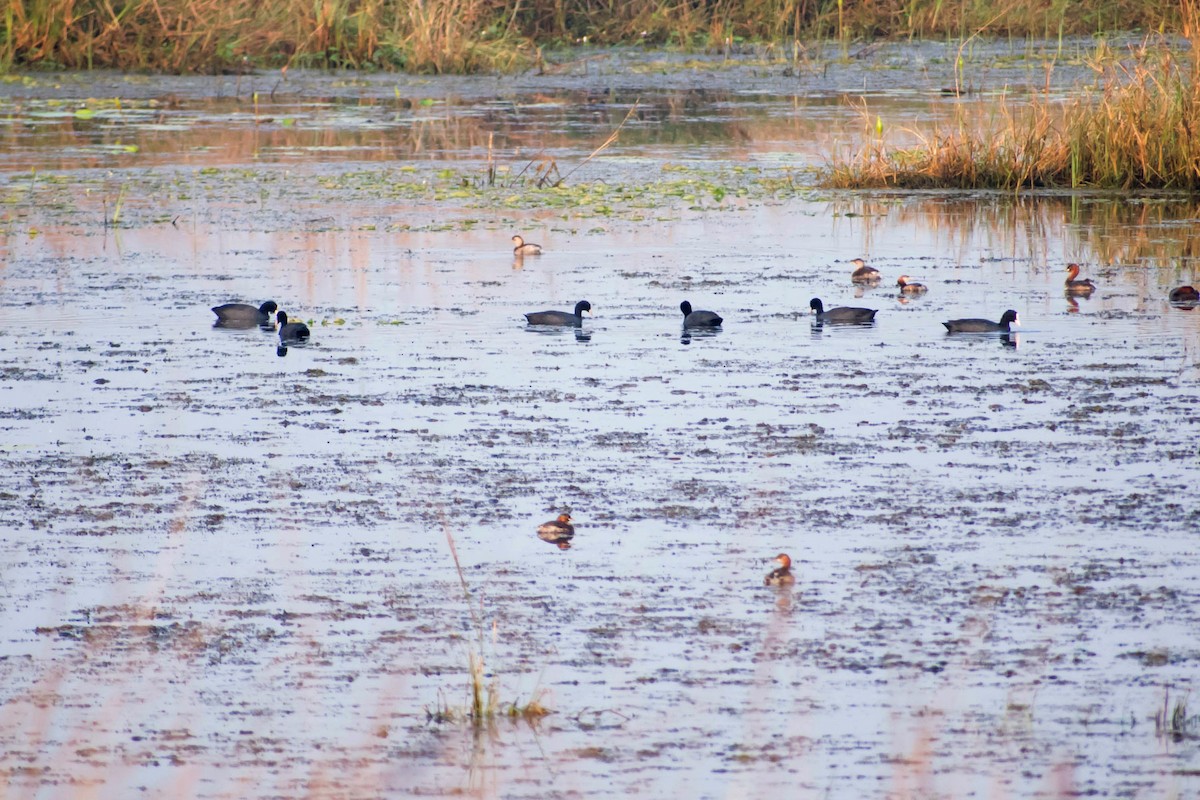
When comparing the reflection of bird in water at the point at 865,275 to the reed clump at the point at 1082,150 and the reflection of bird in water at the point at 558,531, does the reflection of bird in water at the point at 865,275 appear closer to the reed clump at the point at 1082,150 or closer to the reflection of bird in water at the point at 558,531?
the reed clump at the point at 1082,150

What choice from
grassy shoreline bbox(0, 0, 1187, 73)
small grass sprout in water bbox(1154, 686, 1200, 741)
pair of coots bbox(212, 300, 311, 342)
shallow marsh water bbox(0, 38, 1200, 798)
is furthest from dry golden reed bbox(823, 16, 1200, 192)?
small grass sprout in water bbox(1154, 686, 1200, 741)

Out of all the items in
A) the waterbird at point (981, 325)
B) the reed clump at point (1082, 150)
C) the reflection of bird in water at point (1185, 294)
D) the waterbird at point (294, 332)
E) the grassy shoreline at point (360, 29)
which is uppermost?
the grassy shoreline at point (360, 29)

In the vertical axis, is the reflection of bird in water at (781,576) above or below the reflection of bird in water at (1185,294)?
below

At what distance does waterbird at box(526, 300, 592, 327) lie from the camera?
10.4 metres

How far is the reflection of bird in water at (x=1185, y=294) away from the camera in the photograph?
1075 centimetres

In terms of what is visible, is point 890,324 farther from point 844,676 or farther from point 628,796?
point 628,796

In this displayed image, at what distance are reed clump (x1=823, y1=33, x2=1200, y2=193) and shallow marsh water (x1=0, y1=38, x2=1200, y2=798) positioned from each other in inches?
49.4

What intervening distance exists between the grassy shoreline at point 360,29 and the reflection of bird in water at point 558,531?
19441 mm

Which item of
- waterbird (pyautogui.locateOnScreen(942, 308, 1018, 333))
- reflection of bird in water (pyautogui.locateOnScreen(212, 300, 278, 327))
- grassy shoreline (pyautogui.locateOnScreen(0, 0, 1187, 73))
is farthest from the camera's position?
grassy shoreline (pyautogui.locateOnScreen(0, 0, 1187, 73))

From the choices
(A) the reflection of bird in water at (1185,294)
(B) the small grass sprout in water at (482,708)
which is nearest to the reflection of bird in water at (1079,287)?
(A) the reflection of bird in water at (1185,294)

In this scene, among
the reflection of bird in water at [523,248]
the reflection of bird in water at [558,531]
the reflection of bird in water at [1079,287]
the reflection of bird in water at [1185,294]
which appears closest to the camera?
the reflection of bird in water at [558,531]

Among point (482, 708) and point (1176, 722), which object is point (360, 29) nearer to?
point (482, 708)

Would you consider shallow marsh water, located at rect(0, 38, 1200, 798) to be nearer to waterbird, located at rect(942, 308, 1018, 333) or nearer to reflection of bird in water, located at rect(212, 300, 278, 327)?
waterbird, located at rect(942, 308, 1018, 333)

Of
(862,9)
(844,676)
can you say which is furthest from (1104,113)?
(862,9)
